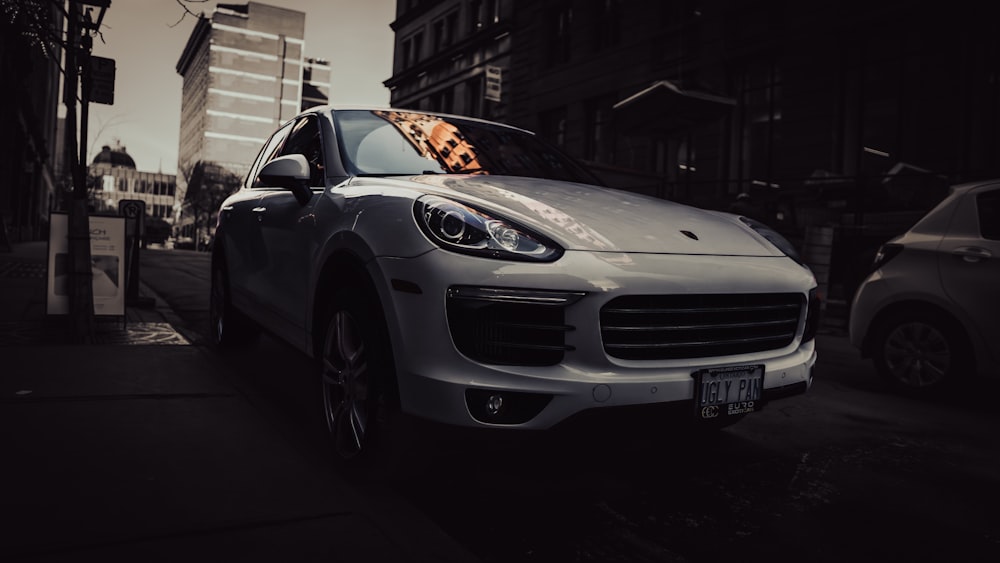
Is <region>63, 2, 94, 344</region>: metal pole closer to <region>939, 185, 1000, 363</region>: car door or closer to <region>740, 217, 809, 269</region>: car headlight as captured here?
<region>740, 217, 809, 269</region>: car headlight

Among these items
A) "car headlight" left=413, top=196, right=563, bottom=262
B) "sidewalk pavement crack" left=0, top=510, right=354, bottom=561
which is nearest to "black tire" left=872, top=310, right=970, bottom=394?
"car headlight" left=413, top=196, right=563, bottom=262

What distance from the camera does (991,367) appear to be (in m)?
4.93

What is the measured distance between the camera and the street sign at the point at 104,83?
850cm

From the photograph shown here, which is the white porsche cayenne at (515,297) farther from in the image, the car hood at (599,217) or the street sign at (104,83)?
the street sign at (104,83)

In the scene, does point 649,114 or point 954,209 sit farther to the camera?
point 649,114

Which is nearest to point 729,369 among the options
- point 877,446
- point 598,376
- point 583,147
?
point 598,376

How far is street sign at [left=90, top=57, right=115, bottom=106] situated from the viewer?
27.9 feet

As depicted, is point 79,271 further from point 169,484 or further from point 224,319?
point 169,484

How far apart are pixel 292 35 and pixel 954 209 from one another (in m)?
113

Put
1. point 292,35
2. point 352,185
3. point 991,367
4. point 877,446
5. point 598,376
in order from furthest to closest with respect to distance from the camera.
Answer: point 292,35 → point 991,367 → point 877,446 → point 352,185 → point 598,376

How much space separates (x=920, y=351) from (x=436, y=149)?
12.7 feet

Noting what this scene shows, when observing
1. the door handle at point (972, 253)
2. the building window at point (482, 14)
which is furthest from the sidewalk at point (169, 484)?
the building window at point (482, 14)

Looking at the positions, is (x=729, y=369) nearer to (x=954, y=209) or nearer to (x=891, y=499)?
(x=891, y=499)

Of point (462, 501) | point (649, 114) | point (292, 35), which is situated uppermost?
point (292, 35)
